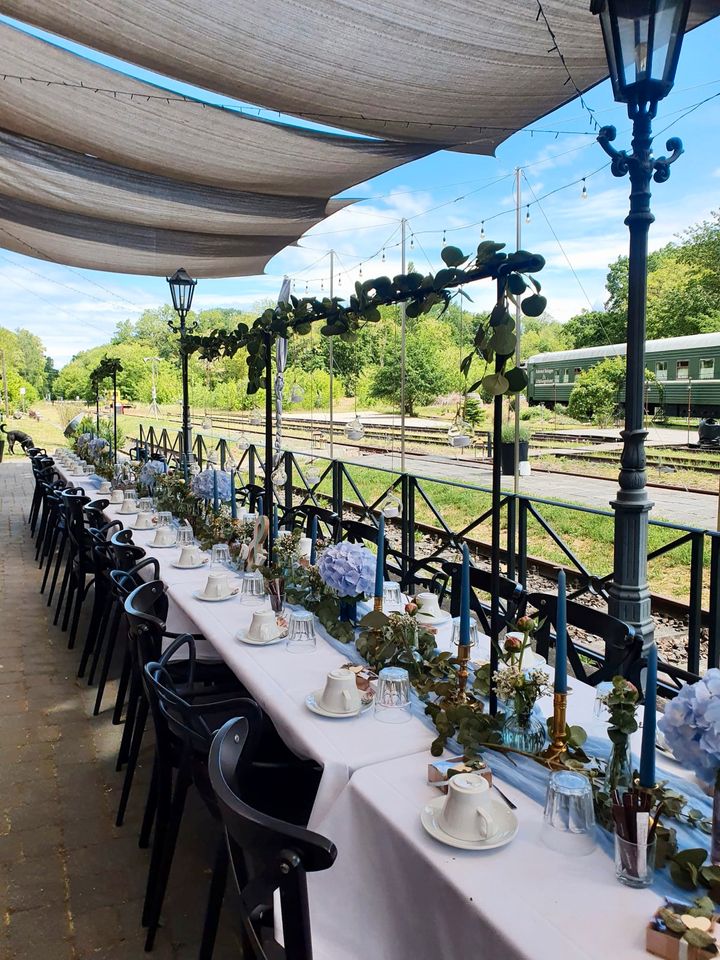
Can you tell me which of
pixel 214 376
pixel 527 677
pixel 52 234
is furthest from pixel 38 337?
pixel 527 677

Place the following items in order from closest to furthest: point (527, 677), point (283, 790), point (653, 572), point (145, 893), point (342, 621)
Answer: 1. point (527, 677)
2. point (283, 790)
3. point (145, 893)
4. point (342, 621)
5. point (653, 572)

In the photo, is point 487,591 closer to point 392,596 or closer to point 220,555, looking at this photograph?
point 392,596

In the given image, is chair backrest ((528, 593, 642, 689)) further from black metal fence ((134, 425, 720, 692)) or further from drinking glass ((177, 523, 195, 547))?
drinking glass ((177, 523, 195, 547))

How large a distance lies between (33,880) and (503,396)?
1.99m

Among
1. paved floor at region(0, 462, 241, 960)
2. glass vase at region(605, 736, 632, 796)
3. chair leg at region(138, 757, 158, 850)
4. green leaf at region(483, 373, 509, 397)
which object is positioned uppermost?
green leaf at region(483, 373, 509, 397)

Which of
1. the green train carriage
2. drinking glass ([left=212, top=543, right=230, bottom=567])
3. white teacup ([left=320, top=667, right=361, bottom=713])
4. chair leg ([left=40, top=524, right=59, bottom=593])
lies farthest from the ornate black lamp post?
the green train carriage

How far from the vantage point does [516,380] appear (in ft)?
5.22

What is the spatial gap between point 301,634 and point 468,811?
3.68 ft

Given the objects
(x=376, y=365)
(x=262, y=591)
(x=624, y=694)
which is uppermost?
(x=376, y=365)

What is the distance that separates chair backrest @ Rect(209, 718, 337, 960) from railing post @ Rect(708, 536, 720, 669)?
2696 mm

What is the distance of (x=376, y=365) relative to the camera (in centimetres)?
1777

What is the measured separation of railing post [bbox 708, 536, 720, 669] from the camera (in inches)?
128

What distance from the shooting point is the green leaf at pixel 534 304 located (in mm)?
1538

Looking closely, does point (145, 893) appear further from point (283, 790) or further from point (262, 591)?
point (262, 591)
